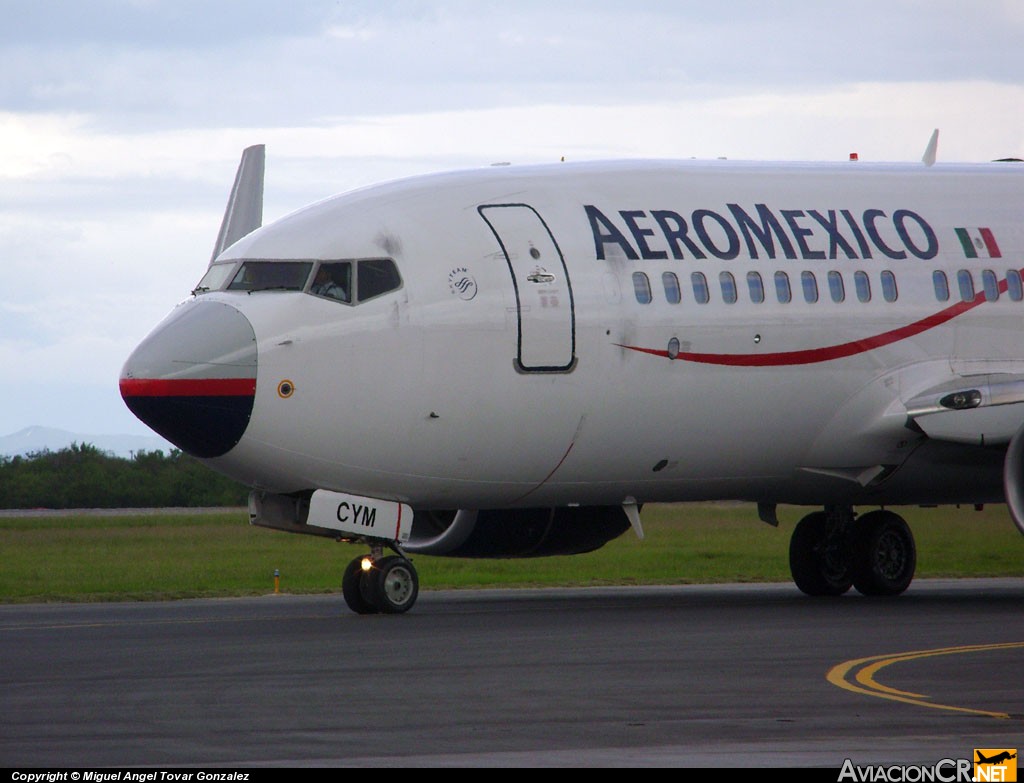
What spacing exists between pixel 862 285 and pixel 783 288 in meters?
1.19

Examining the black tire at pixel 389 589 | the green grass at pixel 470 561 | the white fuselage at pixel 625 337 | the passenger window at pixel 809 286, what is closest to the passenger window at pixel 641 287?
the white fuselage at pixel 625 337

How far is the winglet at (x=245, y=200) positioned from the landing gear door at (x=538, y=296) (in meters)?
20.1

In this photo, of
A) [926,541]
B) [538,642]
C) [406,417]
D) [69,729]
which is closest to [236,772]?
[69,729]

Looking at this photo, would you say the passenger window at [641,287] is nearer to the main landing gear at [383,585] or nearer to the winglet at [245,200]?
the main landing gear at [383,585]

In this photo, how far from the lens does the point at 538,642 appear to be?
1877cm

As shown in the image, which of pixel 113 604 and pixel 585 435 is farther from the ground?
pixel 585 435

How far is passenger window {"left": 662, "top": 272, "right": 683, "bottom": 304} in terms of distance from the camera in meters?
23.1

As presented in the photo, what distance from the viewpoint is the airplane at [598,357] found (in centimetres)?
2127

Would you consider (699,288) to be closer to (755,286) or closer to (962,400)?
(755,286)

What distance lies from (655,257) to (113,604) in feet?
31.1

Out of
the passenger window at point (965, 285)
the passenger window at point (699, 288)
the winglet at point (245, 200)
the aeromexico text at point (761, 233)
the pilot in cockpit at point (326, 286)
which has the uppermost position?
the winglet at point (245, 200)

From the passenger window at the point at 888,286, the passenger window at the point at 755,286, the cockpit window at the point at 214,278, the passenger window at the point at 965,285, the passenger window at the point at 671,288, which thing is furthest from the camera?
the passenger window at the point at 965,285

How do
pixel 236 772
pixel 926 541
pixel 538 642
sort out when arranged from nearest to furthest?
pixel 236 772 < pixel 538 642 < pixel 926 541

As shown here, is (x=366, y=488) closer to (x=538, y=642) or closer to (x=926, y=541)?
(x=538, y=642)
